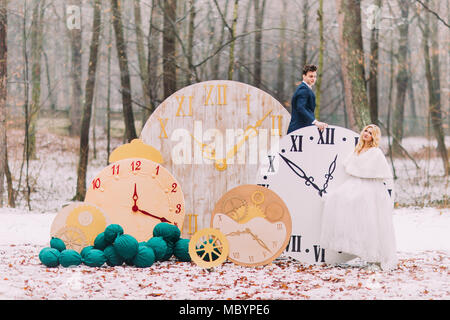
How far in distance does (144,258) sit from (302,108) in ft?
6.89

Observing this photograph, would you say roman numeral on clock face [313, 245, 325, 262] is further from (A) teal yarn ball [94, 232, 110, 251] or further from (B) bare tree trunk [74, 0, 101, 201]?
(B) bare tree trunk [74, 0, 101, 201]

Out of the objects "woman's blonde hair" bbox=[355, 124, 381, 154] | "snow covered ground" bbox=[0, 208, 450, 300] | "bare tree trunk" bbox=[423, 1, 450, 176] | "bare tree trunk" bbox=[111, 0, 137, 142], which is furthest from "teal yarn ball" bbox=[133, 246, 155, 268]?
"bare tree trunk" bbox=[423, 1, 450, 176]

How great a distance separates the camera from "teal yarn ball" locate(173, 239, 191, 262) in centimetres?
521

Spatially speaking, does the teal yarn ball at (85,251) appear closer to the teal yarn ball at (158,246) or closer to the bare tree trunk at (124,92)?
the teal yarn ball at (158,246)

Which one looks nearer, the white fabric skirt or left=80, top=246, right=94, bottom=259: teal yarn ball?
the white fabric skirt

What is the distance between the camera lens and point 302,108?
5422 mm

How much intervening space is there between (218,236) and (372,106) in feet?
26.5

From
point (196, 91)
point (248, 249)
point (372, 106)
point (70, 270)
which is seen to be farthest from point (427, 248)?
point (372, 106)

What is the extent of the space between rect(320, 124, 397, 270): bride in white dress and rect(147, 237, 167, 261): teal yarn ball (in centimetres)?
147

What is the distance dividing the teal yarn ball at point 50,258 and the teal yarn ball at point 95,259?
0.88 feet

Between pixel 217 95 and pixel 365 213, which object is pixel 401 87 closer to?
pixel 217 95

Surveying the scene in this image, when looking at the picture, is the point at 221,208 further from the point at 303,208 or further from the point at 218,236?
the point at 303,208

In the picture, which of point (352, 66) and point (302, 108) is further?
point (352, 66)

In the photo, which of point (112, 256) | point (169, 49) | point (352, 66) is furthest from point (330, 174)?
point (169, 49)
